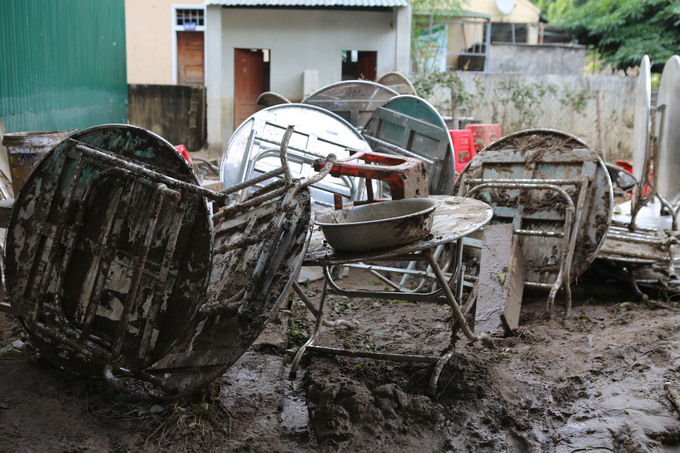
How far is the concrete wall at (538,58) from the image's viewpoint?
20.1 m

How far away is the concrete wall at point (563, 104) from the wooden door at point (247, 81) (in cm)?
489

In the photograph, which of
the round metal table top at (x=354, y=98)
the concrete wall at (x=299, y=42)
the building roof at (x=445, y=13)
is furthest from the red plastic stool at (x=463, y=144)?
the building roof at (x=445, y=13)

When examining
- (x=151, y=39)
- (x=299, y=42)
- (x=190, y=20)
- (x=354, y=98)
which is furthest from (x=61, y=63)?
(x=190, y=20)

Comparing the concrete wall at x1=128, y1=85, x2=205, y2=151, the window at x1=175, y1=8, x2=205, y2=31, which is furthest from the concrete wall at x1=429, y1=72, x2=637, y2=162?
the window at x1=175, y1=8, x2=205, y2=31

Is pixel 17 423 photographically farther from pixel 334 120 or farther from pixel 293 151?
pixel 334 120

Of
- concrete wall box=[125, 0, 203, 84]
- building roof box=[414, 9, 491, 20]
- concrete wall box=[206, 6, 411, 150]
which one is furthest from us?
concrete wall box=[125, 0, 203, 84]

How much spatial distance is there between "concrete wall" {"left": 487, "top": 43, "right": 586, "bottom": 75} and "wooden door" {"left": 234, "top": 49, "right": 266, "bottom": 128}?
8.00 m

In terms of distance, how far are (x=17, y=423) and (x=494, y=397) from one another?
2.49 m

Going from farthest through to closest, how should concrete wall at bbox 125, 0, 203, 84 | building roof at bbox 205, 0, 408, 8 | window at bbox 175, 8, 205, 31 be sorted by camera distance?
window at bbox 175, 8, 205, 31, concrete wall at bbox 125, 0, 203, 84, building roof at bbox 205, 0, 408, 8

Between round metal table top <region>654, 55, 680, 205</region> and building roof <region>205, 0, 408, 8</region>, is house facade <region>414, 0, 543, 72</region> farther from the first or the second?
round metal table top <region>654, 55, 680, 205</region>

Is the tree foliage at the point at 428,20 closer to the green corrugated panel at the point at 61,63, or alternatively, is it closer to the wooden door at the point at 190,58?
the wooden door at the point at 190,58

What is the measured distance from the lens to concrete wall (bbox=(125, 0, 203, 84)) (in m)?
19.7

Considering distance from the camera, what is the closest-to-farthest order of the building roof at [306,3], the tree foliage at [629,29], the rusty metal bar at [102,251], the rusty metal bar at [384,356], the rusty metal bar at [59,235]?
the rusty metal bar at [102,251], the rusty metal bar at [59,235], the rusty metal bar at [384,356], the building roof at [306,3], the tree foliage at [629,29]

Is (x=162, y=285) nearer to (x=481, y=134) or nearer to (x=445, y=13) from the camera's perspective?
(x=481, y=134)
